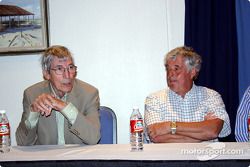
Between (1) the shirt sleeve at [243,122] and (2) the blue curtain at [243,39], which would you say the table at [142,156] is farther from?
(2) the blue curtain at [243,39]

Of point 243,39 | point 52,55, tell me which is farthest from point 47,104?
point 243,39

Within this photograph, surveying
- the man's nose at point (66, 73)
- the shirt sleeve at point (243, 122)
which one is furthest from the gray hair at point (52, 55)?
the shirt sleeve at point (243, 122)

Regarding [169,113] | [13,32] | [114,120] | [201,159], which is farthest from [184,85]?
[13,32]

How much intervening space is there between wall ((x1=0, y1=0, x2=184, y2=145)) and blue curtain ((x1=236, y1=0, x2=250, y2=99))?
550mm

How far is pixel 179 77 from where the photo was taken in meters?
2.92

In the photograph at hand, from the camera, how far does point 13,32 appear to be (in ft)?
12.1

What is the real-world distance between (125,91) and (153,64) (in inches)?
15.8

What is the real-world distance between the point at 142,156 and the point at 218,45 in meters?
1.92

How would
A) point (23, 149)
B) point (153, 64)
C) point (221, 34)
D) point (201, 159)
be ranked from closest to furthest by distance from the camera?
point (201, 159) → point (23, 149) → point (221, 34) → point (153, 64)

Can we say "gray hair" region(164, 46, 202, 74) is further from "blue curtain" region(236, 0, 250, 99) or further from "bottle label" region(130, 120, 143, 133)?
"bottle label" region(130, 120, 143, 133)

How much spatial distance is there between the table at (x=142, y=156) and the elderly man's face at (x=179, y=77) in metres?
0.91

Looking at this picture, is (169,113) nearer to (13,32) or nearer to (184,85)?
(184,85)

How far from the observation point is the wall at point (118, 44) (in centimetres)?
359

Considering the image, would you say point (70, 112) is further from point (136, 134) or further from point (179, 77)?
point (179, 77)
